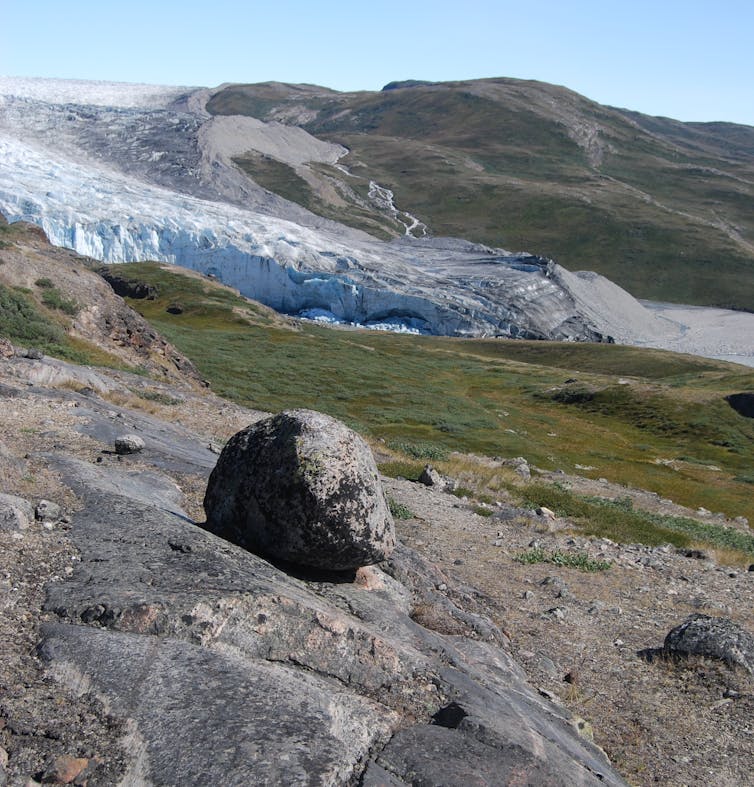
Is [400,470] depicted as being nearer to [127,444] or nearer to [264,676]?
[127,444]

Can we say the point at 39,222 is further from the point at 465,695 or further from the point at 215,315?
the point at 465,695

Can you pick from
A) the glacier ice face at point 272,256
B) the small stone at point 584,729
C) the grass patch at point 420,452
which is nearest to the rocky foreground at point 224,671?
the small stone at point 584,729

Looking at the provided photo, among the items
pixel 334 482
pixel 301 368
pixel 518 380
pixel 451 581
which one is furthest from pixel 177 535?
pixel 518 380

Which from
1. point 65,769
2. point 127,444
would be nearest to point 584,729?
point 65,769

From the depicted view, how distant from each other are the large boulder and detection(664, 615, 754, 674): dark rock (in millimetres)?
6223

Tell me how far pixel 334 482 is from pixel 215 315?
88.2 m

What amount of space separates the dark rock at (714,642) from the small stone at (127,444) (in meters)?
11.2

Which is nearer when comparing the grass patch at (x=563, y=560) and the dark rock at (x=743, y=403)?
the grass patch at (x=563, y=560)

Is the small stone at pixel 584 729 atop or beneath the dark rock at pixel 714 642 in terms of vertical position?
beneath

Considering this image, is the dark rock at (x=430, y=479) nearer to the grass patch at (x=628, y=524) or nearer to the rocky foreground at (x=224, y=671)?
the grass patch at (x=628, y=524)

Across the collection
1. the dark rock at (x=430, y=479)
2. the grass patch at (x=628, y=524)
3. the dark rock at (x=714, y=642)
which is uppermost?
the dark rock at (x=714, y=642)

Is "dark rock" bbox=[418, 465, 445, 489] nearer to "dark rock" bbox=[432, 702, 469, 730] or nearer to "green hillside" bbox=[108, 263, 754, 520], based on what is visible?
"green hillside" bbox=[108, 263, 754, 520]

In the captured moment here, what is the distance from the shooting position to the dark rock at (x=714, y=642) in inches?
523

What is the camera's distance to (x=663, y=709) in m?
12.1
